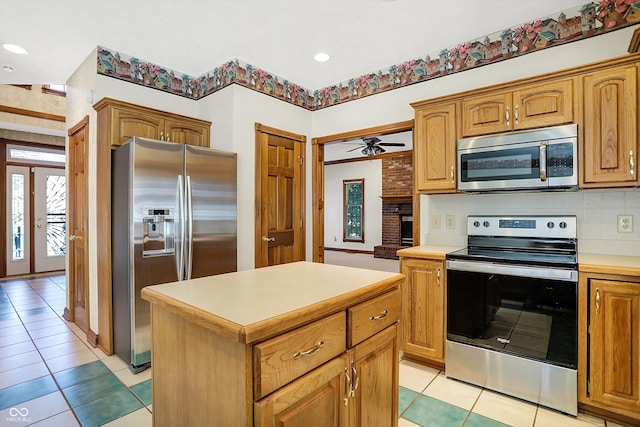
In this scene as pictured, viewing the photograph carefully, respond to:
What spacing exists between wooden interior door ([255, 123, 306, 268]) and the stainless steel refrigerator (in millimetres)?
482

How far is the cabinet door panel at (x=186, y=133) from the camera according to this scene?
3.14 meters

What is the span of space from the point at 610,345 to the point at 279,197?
9.60ft

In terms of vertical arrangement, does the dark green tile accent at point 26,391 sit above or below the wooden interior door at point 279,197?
below

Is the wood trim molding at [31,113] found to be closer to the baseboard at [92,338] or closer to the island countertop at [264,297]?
the baseboard at [92,338]

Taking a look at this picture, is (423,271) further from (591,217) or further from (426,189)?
(591,217)

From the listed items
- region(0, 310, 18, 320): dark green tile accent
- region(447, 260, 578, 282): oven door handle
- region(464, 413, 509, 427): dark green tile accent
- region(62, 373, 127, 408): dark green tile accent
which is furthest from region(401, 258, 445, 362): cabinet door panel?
region(0, 310, 18, 320): dark green tile accent

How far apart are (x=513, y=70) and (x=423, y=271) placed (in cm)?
178

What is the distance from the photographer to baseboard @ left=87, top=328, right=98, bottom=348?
2.99m

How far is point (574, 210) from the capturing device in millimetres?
2430

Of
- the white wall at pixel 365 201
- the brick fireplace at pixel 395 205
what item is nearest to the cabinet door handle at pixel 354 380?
the brick fireplace at pixel 395 205

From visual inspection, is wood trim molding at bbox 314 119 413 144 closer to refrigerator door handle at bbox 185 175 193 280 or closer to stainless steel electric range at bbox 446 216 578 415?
stainless steel electric range at bbox 446 216 578 415

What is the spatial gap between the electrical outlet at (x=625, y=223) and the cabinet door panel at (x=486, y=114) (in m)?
0.97

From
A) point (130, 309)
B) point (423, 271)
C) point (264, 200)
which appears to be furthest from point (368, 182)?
point (130, 309)

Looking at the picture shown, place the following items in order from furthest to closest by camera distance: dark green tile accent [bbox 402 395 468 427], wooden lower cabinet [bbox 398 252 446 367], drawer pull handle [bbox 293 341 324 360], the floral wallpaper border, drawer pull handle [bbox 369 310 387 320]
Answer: wooden lower cabinet [bbox 398 252 446 367] → the floral wallpaper border → dark green tile accent [bbox 402 395 468 427] → drawer pull handle [bbox 369 310 387 320] → drawer pull handle [bbox 293 341 324 360]
